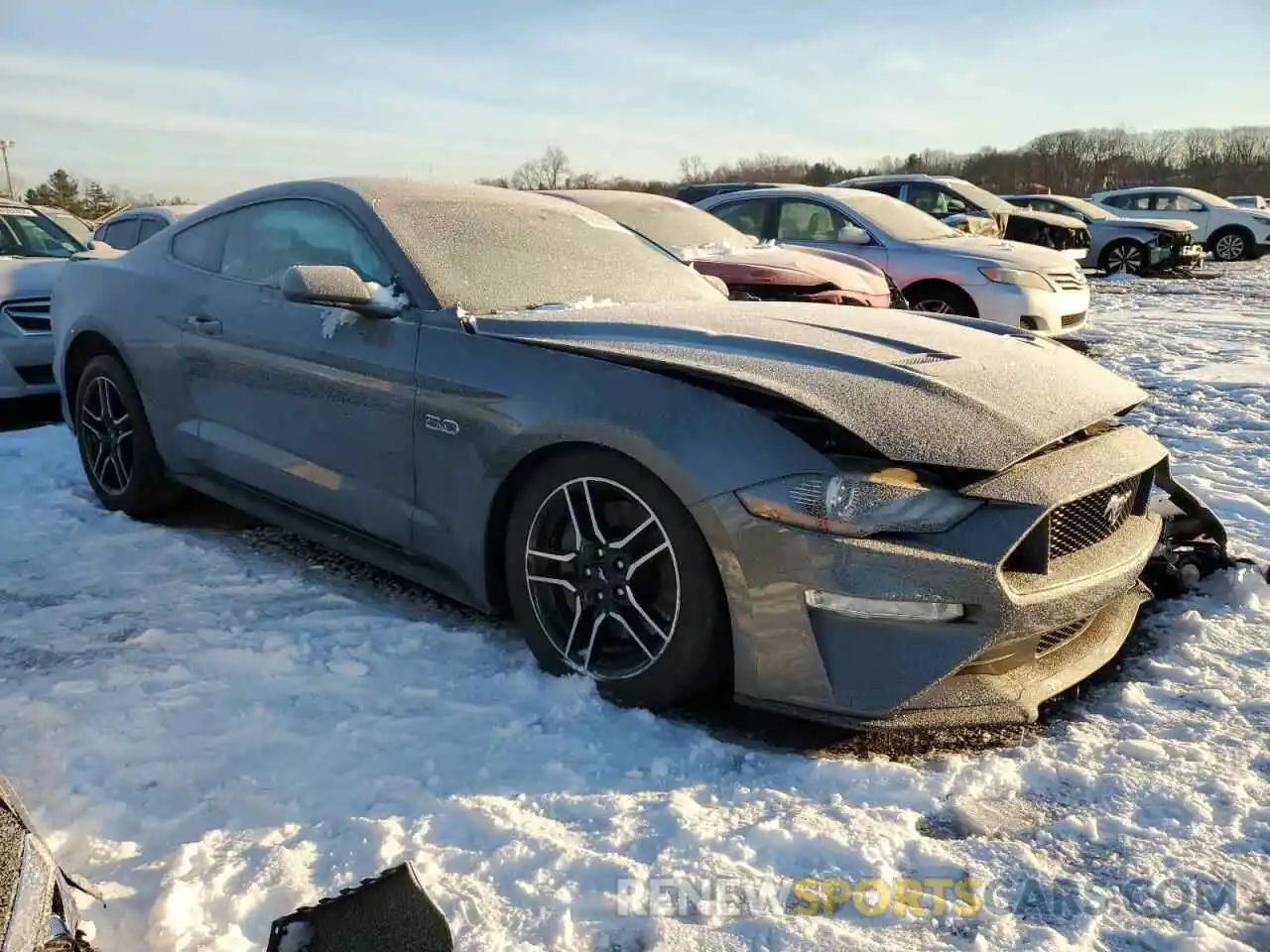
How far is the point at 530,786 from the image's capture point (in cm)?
235

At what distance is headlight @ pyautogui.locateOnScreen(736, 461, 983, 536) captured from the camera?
7.59 feet

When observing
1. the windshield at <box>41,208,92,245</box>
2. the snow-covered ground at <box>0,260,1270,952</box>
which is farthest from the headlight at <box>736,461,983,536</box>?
the windshield at <box>41,208,92,245</box>

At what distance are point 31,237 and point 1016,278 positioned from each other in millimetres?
7549

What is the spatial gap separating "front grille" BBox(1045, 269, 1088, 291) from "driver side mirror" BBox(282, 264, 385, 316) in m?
6.87

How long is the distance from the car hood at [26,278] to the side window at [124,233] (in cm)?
338

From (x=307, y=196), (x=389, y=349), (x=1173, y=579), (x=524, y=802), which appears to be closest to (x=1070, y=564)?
(x=1173, y=579)

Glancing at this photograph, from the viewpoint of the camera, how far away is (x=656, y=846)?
7.00ft

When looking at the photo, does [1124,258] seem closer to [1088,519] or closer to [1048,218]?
[1048,218]

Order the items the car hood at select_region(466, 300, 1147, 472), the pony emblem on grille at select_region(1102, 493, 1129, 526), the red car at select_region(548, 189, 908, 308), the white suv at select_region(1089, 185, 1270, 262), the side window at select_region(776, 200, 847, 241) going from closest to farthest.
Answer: the car hood at select_region(466, 300, 1147, 472)
the pony emblem on grille at select_region(1102, 493, 1129, 526)
the red car at select_region(548, 189, 908, 308)
the side window at select_region(776, 200, 847, 241)
the white suv at select_region(1089, 185, 1270, 262)

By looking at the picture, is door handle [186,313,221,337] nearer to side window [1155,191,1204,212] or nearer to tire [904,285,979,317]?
tire [904,285,979,317]

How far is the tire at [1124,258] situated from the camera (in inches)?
675

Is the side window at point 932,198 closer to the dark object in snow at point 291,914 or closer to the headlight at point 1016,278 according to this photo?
the headlight at point 1016,278

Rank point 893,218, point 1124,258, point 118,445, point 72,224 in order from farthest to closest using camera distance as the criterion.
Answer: point 1124,258 < point 72,224 < point 893,218 < point 118,445

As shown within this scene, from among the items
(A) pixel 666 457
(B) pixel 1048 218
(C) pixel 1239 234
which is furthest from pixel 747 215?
(C) pixel 1239 234
